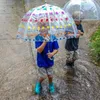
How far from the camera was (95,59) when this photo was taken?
5914 mm

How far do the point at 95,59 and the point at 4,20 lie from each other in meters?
3.87

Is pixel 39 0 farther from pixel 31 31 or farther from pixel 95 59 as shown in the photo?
pixel 31 31

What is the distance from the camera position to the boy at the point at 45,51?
12.8ft

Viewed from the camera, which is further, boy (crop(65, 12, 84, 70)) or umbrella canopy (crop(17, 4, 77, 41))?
boy (crop(65, 12, 84, 70))

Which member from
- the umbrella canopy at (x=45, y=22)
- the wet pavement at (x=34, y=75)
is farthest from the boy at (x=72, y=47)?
the umbrella canopy at (x=45, y=22)

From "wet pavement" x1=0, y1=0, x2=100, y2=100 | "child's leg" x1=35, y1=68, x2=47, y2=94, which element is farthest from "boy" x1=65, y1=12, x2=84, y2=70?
"child's leg" x1=35, y1=68, x2=47, y2=94

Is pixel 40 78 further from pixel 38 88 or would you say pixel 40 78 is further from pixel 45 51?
pixel 45 51

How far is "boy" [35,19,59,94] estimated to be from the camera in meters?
3.90

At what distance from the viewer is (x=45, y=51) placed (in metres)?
4.25

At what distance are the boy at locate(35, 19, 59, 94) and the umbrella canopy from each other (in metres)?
0.04

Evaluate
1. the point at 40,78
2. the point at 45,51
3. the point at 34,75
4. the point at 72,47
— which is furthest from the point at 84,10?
the point at 34,75

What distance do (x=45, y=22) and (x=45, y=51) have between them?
1.98 ft

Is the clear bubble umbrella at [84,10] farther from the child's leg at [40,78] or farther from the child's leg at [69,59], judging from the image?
the child's leg at [40,78]

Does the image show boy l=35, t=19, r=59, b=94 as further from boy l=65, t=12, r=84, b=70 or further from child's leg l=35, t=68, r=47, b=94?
boy l=65, t=12, r=84, b=70
